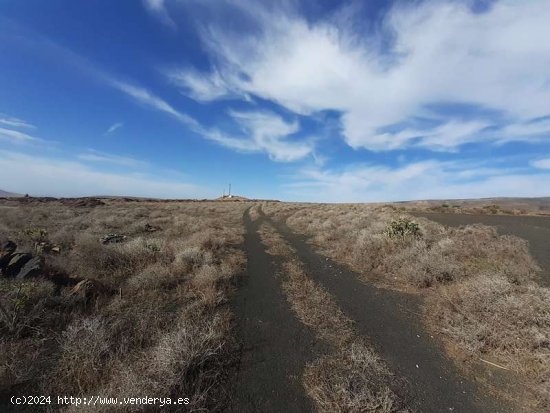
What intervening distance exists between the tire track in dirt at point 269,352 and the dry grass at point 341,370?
232 mm

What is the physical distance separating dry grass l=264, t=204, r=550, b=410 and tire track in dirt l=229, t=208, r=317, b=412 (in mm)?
3307

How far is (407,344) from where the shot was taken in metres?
6.24

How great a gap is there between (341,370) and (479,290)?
4495 mm

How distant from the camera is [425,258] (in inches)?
399

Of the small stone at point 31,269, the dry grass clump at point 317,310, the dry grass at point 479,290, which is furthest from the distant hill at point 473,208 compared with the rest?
the small stone at point 31,269

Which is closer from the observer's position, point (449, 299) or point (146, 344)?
point (146, 344)

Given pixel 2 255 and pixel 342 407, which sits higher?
pixel 2 255

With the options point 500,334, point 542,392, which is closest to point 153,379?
point 542,392

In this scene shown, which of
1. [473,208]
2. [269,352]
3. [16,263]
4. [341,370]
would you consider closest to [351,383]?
[341,370]

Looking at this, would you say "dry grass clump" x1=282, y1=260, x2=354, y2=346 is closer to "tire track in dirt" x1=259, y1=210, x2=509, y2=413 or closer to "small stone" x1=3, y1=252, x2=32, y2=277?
"tire track in dirt" x1=259, y1=210, x2=509, y2=413

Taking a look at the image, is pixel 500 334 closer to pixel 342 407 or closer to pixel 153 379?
pixel 342 407

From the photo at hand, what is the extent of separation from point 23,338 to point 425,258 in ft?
35.2

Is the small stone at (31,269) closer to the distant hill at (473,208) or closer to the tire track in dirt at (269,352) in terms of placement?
the tire track in dirt at (269,352)

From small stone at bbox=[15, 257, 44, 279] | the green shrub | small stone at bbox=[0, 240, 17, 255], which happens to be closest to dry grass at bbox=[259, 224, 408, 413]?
small stone at bbox=[15, 257, 44, 279]
